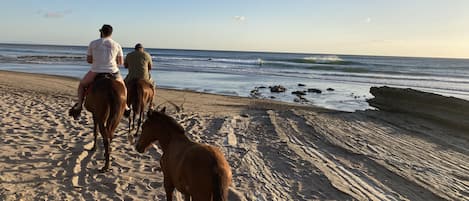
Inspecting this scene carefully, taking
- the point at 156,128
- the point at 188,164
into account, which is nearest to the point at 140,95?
the point at 156,128

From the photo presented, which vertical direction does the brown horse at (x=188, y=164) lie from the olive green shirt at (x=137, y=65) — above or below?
below

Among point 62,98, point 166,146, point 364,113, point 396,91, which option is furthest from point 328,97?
point 166,146

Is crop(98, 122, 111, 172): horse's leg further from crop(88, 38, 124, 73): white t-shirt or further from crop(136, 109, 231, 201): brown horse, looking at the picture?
crop(136, 109, 231, 201): brown horse

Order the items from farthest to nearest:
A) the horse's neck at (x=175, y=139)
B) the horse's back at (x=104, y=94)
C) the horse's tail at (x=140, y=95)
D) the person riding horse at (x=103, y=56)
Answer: the horse's tail at (x=140, y=95)
the person riding horse at (x=103, y=56)
the horse's back at (x=104, y=94)
the horse's neck at (x=175, y=139)

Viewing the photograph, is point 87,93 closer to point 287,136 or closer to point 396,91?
point 287,136

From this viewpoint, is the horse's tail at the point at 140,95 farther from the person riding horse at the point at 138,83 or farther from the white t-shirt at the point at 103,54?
the white t-shirt at the point at 103,54

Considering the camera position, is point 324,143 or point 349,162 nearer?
point 349,162

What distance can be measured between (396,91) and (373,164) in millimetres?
9447

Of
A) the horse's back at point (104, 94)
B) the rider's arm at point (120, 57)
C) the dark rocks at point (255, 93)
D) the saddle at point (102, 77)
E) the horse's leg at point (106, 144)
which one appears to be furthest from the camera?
the dark rocks at point (255, 93)

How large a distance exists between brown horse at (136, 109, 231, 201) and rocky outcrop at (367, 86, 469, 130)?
10302mm

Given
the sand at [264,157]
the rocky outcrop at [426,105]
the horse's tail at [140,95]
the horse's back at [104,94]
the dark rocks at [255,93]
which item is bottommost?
the dark rocks at [255,93]

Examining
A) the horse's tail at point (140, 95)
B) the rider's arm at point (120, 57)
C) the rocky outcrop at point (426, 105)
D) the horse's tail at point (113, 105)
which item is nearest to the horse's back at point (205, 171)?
the horse's tail at point (113, 105)

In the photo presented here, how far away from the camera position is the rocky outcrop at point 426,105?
41.0 feet

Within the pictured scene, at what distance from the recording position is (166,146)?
14.3 feet
